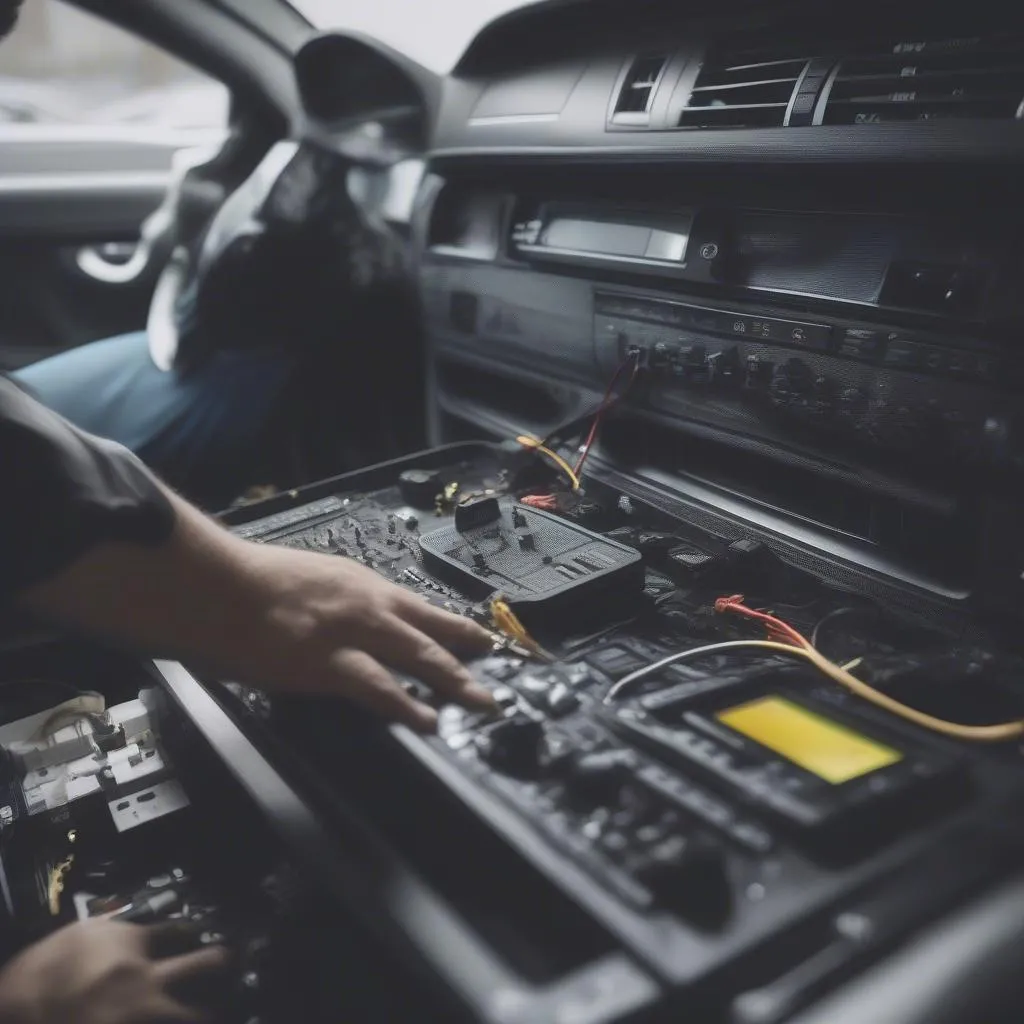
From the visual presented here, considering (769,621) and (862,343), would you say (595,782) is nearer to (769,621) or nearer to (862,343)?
(769,621)

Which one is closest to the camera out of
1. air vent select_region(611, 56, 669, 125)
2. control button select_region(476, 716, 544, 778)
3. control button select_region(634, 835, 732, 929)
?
control button select_region(634, 835, 732, 929)

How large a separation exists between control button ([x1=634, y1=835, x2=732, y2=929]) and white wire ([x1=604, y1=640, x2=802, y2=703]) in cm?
20

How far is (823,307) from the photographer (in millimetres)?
854

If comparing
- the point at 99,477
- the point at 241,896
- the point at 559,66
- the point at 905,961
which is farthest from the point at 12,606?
the point at 559,66

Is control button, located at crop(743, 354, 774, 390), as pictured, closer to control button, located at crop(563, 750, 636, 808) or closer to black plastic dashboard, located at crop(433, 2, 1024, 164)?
black plastic dashboard, located at crop(433, 2, 1024, 164)

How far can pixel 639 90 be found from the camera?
1.08 m

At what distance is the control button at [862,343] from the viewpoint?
0.81 meters

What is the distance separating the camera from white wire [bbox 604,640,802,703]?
0.69m

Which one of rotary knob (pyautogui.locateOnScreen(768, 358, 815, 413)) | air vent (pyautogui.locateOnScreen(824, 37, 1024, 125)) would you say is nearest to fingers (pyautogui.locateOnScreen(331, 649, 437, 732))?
rotary knob (pyautogui.locateOnScreen(768, 358, 815, 413))

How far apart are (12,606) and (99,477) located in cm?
11

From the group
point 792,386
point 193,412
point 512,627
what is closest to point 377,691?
point 512,627

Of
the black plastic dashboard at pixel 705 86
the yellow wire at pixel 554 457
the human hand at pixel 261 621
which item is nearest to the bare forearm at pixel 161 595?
the human hand at pixel 261 621

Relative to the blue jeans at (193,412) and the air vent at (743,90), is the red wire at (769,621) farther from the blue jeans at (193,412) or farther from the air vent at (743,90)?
the blue jeans at (193,412)

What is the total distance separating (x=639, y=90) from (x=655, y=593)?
60 centimetres
